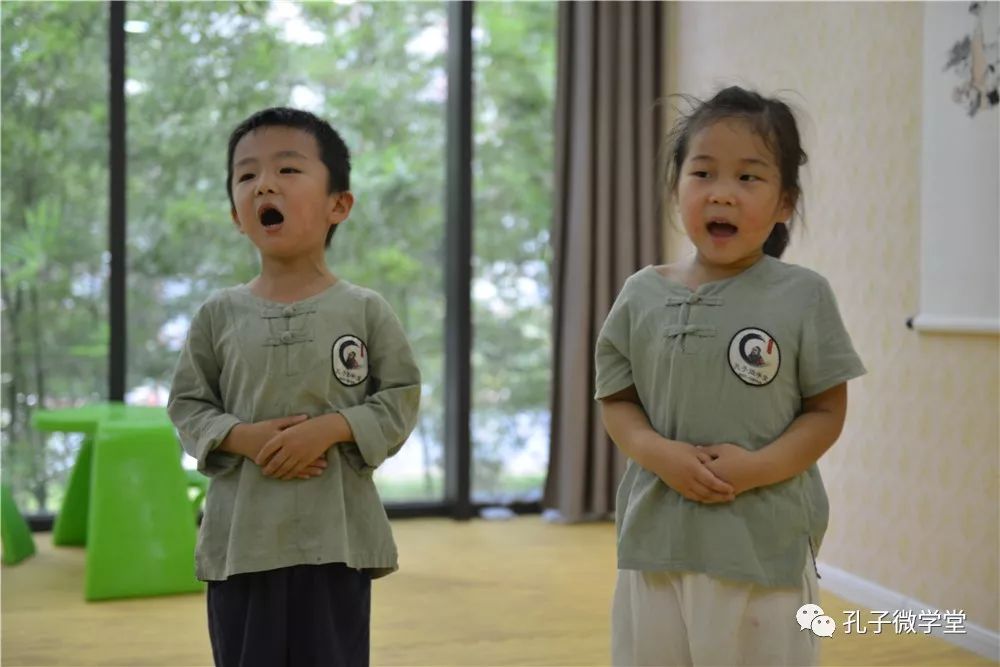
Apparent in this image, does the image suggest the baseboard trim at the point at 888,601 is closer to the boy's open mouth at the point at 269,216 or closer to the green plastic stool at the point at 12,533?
the boy's open mouth at the point at 269,216

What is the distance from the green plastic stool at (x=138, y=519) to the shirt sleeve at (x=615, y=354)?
2.02m

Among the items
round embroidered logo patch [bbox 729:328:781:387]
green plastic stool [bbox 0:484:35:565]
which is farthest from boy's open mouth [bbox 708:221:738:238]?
green plastic stool [bbox 0:484:35:565]

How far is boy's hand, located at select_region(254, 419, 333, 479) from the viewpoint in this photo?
161 cm

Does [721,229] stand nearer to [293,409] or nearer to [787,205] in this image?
[787,205]

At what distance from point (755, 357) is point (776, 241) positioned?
0.26 m

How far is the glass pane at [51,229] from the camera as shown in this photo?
4.18 metres

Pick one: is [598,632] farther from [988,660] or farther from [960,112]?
[960,112]

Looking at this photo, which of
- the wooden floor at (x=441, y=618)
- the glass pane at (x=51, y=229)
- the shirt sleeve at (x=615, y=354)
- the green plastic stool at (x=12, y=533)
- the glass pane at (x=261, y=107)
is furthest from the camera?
the glass pane at (x=261, y=107)

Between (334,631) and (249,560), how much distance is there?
0.17 metres

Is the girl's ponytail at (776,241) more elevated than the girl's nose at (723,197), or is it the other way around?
the girl's nose at (723,197)

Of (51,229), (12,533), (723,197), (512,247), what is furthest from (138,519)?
(723,197)

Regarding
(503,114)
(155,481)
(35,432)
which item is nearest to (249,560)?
(155,481)

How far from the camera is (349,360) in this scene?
1.68 m

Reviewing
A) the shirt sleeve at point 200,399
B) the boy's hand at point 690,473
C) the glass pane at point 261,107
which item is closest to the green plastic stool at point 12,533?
the glass pane at point 261,107
